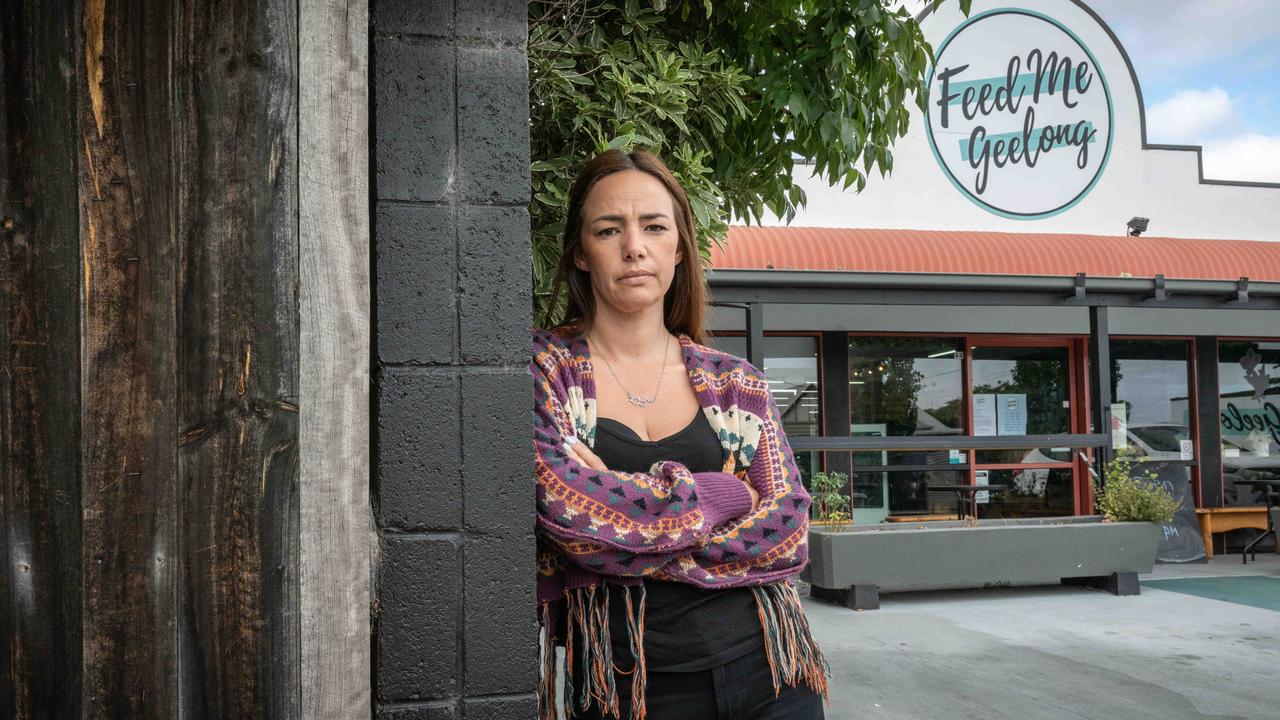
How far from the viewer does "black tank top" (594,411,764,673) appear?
5.95ft

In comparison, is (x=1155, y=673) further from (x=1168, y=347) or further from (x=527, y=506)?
(x=1168, y=347)

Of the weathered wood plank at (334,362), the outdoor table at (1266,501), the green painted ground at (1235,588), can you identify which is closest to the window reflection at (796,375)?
the green painted ground at (1235,588)

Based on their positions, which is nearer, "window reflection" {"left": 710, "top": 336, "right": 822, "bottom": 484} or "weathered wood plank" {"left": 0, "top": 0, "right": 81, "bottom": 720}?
"weathered wood plank" {"left": 0, "top": 0, "right": 81, "bottom": 720}

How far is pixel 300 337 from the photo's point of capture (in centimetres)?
147

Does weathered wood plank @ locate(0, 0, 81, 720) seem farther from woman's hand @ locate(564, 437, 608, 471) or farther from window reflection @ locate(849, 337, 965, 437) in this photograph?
window reflection @ locate(849, 337, 965, 437)

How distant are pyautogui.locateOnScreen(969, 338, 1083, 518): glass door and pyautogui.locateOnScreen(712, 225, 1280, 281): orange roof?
157 centimetres

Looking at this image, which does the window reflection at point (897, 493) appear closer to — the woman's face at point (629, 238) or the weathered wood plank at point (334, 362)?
the woman's face at point (629, 238)

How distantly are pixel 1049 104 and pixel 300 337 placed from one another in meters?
11.6

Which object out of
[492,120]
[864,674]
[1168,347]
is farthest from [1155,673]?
[1168,347]

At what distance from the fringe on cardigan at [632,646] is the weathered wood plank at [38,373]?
2.64 feet

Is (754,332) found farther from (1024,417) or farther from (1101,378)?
(1024,417)

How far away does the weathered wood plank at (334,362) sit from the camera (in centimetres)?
147

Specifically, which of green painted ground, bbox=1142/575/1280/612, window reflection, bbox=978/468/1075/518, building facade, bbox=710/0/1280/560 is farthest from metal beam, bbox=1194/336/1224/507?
green painted ground, bbox=1142/575/1280/612

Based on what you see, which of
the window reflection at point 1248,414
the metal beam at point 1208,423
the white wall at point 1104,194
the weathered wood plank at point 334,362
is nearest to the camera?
the weathered wood plank at point 334,362
